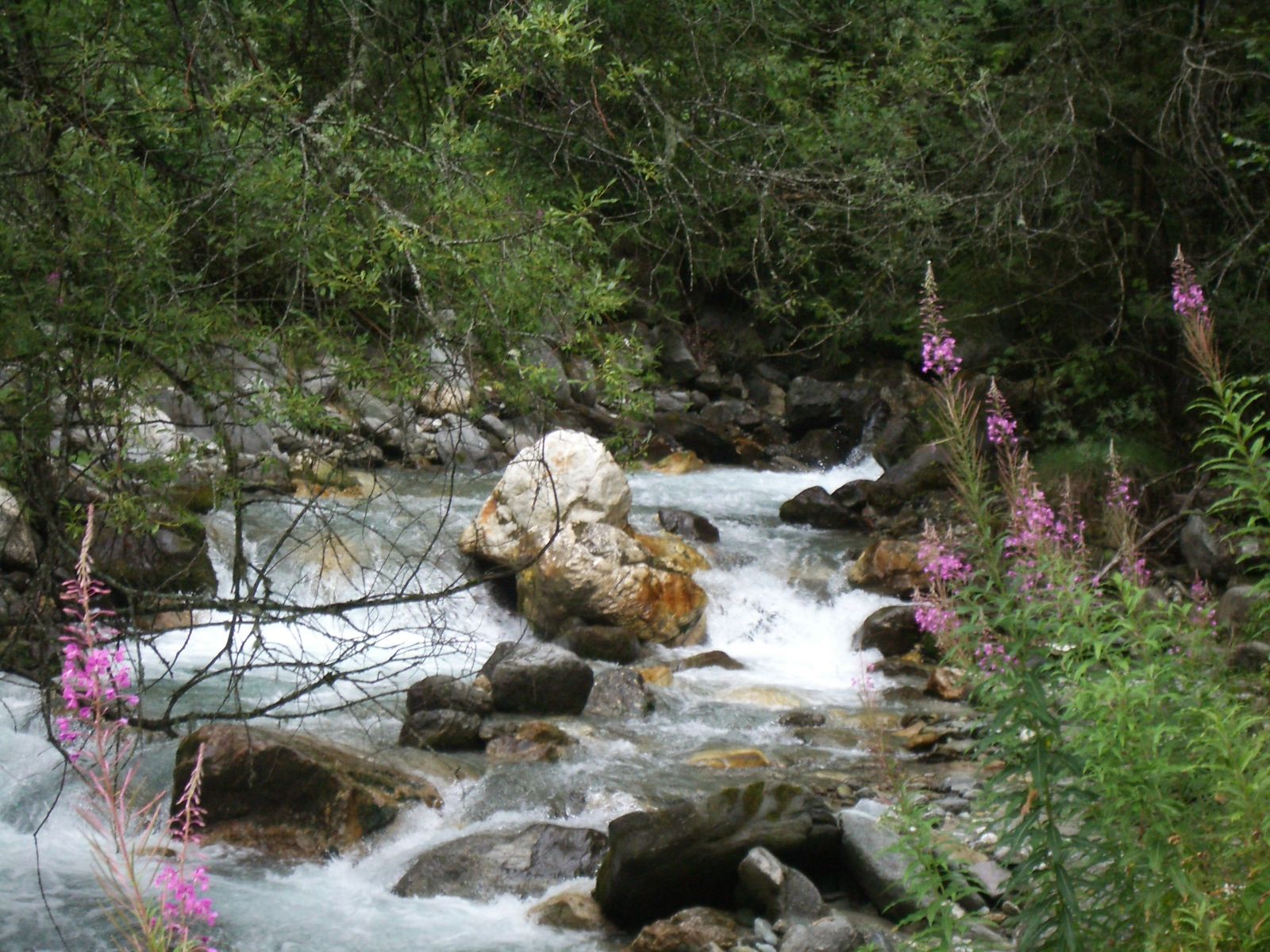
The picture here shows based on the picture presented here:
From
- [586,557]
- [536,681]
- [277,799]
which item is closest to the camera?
[277,799]

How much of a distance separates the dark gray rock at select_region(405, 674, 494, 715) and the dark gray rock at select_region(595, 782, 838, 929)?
→ 229 centimetres

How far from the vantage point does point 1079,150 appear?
10.6 m

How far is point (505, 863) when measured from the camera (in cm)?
610

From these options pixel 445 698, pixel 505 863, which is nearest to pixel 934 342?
pixel 505 863

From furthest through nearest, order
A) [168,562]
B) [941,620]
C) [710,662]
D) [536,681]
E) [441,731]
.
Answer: [710,662] < [536,681] < [168,562] < [441,731] < [941,620]

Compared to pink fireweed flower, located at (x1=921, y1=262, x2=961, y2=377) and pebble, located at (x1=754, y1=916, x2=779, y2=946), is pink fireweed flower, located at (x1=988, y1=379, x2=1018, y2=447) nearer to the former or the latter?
pink fireweed flower, located at (x1=921, y1=262, x2=961, y2=377)

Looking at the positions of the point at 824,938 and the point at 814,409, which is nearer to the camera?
the point at 824,938

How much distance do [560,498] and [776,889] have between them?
17.9 feet

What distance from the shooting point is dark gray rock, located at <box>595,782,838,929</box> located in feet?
18.4

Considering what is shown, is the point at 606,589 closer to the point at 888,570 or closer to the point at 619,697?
the point at 619,697

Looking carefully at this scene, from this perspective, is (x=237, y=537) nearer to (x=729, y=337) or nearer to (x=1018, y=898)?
(x=1018, y=898)

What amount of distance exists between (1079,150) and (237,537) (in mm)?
8705

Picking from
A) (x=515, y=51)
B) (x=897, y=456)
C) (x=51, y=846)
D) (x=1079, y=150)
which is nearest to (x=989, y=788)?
(x=515, y=51)

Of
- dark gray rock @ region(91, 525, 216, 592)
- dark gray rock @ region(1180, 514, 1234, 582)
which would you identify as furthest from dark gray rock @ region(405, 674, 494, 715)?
dark gray rock @ region(1180, 514, 1234, 582)
